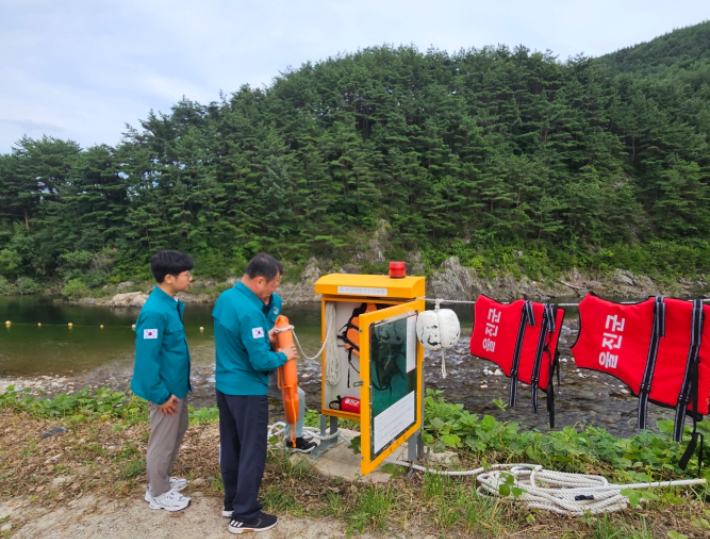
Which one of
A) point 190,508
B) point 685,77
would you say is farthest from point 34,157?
point 685,77

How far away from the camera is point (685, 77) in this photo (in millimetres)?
41750

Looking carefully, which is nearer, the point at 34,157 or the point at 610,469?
the point at 610,469

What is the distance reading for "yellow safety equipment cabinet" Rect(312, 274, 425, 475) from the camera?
105 inches

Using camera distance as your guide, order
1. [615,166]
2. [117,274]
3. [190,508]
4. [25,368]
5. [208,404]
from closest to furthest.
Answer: [190,508]
[208,404]
[25,368]
[117,274]
[615,166]

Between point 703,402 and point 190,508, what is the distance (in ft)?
12.7

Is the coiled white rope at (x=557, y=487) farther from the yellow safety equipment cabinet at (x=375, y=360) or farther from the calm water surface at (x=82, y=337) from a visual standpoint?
the calm water surface at (x=82, y=337)

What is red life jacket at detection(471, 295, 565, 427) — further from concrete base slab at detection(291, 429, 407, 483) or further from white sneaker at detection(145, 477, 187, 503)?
white sneaker at detection(145, 477, 187, 503)

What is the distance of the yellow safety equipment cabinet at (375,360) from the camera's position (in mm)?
2666

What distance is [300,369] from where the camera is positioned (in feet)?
35.9

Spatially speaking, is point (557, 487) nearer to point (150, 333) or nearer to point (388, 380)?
point (388, 380)

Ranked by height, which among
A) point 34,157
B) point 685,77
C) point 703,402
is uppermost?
point 685,77

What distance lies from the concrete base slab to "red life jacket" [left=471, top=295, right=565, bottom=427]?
1394mm

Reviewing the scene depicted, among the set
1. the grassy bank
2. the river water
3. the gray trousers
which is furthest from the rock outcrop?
the gray trousers

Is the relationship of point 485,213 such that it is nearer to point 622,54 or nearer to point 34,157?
point 34,157
